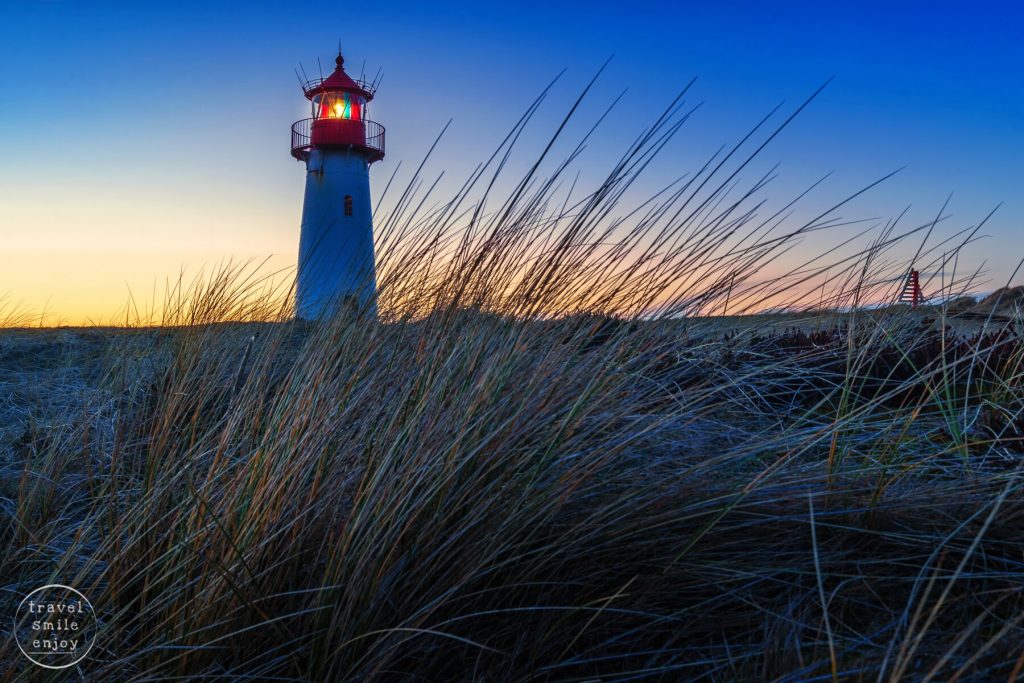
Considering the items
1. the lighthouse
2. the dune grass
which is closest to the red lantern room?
the lighthouse

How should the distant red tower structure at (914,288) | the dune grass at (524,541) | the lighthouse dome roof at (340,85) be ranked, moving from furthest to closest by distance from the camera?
the lighthouse dome roof at (340,85) < the distant red tower structure at (914,288) < the dune grass at (524,541)

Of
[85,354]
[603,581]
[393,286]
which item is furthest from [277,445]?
[85,354]

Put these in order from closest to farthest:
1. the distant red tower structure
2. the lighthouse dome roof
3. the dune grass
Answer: the dune grass → the distant red tower structure → the lighthouse dome roof

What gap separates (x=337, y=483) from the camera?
1.31m

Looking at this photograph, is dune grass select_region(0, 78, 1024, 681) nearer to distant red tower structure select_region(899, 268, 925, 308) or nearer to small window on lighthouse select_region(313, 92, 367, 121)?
distant red tower structure select_region(899, 268, 925, 308)

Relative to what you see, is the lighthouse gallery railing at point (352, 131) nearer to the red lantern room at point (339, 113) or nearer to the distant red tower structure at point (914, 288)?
the red lantern room at point (339, 113)

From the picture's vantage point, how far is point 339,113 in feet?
43.6

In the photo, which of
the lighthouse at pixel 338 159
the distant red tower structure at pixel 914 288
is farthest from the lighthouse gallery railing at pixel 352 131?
the distant red tower structure at pixel 914 288

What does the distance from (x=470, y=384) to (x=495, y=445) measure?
0.66 feet

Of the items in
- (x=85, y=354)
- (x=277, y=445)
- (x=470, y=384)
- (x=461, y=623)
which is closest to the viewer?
(x=461, y=623)

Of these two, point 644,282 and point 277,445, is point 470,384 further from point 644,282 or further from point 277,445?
point 644,282

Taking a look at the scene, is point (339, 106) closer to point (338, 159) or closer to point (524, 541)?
point (338, 159)

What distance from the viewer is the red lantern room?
43.1 feet

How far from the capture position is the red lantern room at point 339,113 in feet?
43.1
